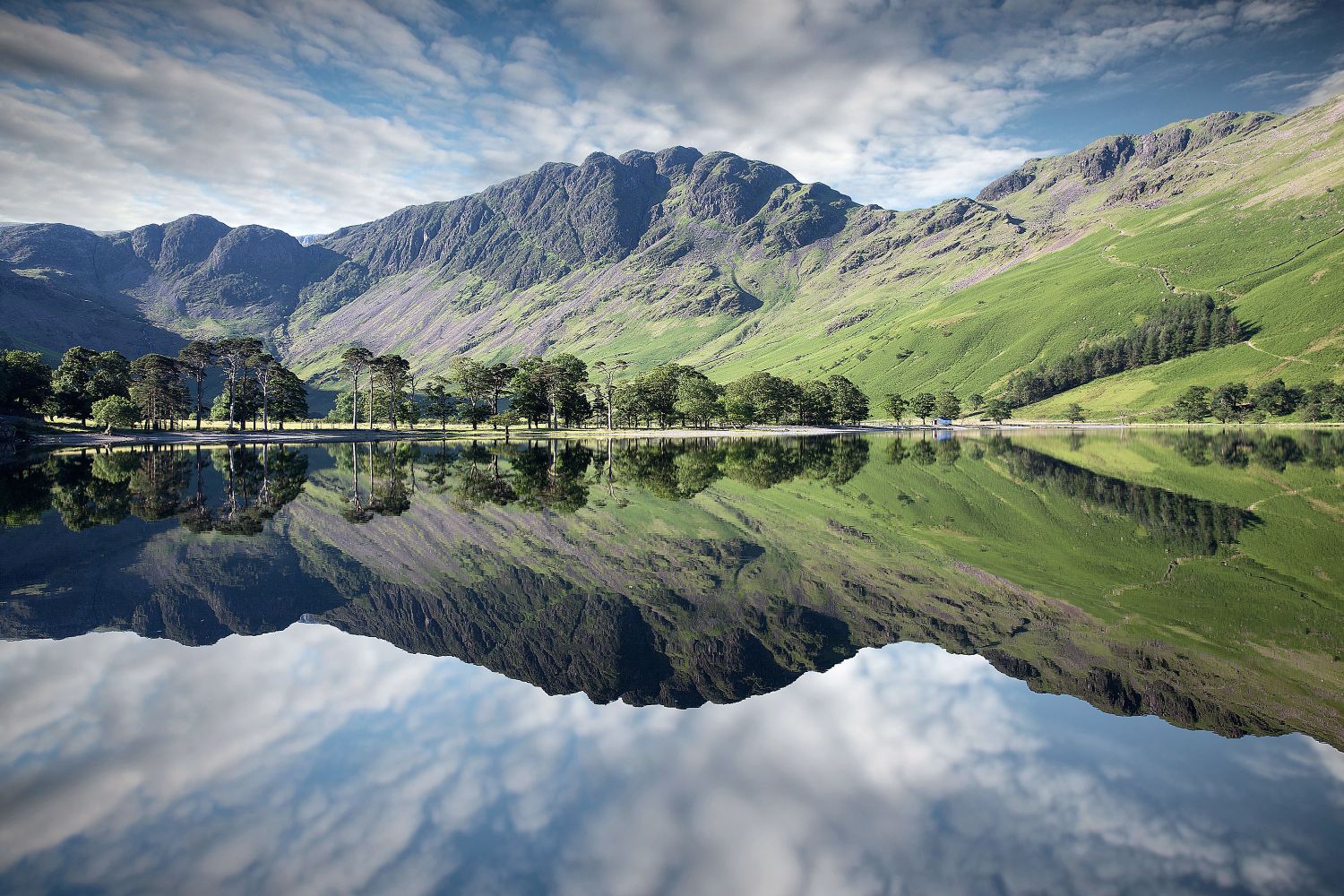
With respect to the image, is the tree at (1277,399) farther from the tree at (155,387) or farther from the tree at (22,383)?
the tree at (22,383)

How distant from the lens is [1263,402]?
186m

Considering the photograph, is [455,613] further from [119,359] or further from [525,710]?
[119,359]

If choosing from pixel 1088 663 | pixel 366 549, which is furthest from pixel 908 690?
pixel 366 549

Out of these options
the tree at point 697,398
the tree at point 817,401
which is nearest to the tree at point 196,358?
the tree at point 697,398

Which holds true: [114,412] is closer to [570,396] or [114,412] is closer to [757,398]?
[570,396]

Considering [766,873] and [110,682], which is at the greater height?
[766,873]

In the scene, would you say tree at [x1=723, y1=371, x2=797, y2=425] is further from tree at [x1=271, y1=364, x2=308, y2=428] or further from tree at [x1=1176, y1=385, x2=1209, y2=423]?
tree at [x1=1176, y1=385, x2=1209, y2=423]

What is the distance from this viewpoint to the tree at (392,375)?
14988 centimetres

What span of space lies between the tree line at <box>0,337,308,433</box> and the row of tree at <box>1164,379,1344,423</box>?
261 metres

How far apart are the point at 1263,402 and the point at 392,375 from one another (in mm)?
248479

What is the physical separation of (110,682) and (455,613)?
7.80 metres

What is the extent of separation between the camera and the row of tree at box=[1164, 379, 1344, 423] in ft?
562

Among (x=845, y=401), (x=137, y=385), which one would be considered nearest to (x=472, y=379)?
(x=137, y=385)

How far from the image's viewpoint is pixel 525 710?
501 inches
